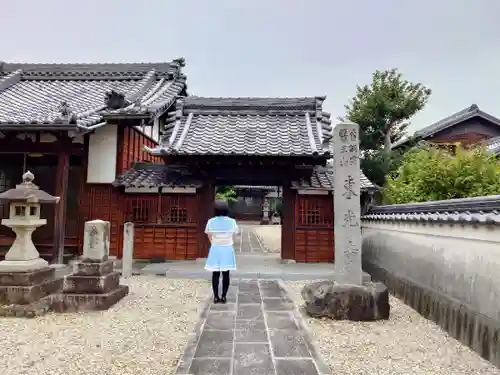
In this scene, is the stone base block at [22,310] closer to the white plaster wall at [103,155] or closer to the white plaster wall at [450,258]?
the white plaster wall at [103,155]

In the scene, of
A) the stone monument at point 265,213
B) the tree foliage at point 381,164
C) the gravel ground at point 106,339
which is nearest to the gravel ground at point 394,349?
the gravel ground at point 106,339

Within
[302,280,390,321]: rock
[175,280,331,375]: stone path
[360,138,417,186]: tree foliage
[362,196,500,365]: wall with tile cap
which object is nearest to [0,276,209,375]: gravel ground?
[175,280,331,375]: stone path

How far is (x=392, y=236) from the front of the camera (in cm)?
803

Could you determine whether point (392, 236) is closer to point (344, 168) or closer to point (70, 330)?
point (344, 168)

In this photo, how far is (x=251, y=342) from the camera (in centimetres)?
456

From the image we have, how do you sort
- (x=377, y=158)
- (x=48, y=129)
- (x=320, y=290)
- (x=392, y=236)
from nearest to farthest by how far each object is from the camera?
(x=320, y=290)
(x=392, y=236)
(x=48, y=129)
(x=377, y=158)

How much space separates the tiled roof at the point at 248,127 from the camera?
9.98m

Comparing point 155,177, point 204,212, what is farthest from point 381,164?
point 155,177

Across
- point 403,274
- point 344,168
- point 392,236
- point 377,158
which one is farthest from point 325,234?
point 377,158

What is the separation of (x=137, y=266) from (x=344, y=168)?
6.63m

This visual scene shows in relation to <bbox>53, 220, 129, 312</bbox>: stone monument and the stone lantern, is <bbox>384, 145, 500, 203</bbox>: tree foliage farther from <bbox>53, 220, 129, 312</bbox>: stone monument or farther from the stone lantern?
the stone lantern

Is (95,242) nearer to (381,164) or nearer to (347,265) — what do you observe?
(347,265)

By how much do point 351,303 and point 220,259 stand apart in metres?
2.29

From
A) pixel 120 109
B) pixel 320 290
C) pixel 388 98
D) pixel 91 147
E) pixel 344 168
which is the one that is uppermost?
pixel 388 98
